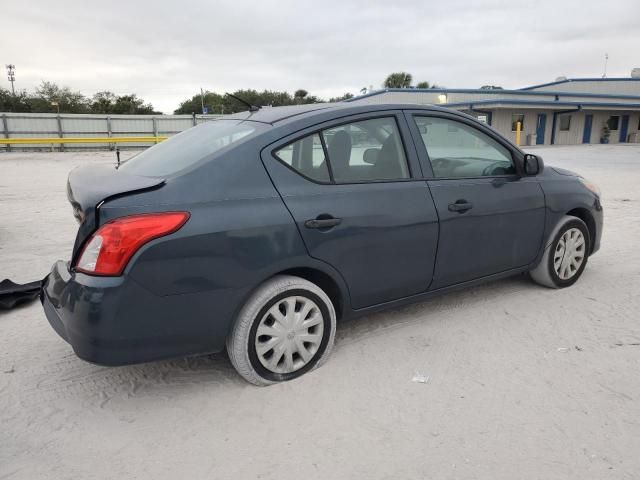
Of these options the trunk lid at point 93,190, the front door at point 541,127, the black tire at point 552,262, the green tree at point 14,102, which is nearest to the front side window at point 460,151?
the black tire at point 552,262

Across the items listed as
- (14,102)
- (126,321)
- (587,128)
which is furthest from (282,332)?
(14,102)

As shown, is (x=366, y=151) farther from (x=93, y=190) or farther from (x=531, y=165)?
(x=93, y=190)

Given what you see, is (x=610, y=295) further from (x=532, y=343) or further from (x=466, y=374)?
(x=466, y=374)

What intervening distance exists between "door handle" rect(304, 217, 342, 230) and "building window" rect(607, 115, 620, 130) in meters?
41.5

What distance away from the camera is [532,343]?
3354 mm

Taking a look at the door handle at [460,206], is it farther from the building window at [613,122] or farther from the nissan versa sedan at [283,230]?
the building window at [613,122]

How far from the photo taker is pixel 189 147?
310cm

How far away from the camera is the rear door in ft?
9.28

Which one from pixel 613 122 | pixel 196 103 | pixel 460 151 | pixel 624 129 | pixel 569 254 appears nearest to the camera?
pixel 460 151

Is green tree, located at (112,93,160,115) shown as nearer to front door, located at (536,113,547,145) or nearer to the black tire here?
front door, located at (536,113,547,145)

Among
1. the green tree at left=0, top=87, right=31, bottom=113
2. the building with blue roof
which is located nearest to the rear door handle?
the building with blue roof

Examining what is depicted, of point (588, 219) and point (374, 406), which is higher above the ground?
point (588, 219)

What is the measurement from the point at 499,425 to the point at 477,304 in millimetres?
1663

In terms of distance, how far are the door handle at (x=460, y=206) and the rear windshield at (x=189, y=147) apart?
1.39m
